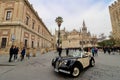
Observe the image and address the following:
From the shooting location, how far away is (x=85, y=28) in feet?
305

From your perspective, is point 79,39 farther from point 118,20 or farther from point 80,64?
point 80,64

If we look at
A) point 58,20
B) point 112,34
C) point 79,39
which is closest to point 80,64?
point 58,20

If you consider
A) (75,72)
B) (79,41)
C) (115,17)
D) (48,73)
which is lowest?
(48,73)

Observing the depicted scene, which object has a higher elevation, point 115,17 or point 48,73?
point 115,17

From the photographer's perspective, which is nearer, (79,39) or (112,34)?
(112,34)

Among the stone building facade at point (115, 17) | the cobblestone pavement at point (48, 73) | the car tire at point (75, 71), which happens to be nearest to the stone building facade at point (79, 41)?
the stone building facade at point (115, 17)

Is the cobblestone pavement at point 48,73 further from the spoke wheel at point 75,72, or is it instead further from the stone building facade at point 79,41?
the stone building facade at point 79,41

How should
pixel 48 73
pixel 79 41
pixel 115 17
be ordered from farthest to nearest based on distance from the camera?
pixel 79 41 < pixel 115 17 < pixel 48 73

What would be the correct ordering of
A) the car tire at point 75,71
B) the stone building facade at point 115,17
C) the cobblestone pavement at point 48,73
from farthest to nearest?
the stone building facade at point 115,17 < the car tire at point 75,71 < the cobblestone pavement at point 48,73

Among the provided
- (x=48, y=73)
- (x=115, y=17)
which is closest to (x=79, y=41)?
(x=115, y=17)

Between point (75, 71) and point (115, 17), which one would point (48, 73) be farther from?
point (115, 17)

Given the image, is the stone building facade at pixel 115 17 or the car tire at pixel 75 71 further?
the stone building facade at pixel 115 17

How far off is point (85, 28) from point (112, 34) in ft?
107

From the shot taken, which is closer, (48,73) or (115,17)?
(48,73)
